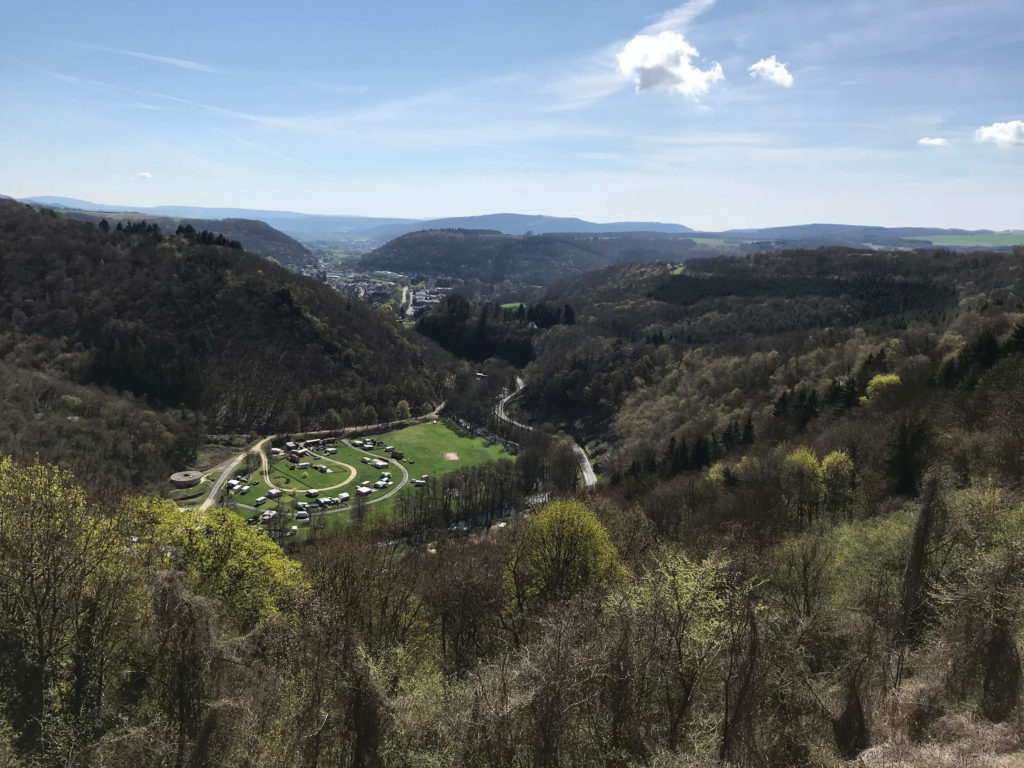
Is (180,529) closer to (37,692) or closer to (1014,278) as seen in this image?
(37,692)

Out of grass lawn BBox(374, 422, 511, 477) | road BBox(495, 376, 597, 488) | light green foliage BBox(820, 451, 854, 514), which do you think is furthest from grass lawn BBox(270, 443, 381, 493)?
light green foliage BBox(820, 451, 854, 514)

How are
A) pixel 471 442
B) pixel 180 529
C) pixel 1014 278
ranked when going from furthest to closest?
pixel 1014 278 < pixel 471 442 < pixel 180 529

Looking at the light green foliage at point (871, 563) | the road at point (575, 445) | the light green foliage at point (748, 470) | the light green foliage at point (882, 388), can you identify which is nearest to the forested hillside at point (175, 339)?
the road at point (575, 445)

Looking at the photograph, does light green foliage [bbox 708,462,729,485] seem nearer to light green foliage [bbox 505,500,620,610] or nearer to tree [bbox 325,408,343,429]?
light green foliage [bbox 505,500,620,610]

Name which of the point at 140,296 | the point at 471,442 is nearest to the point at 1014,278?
the point at 471,442

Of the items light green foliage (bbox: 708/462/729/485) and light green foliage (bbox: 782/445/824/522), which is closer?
light green foliage (bbox: 782/445/824/522)

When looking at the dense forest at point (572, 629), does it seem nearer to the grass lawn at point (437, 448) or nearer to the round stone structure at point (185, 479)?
the grass lawn at point (437, 448)
